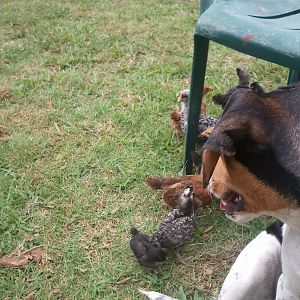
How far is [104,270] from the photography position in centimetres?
274

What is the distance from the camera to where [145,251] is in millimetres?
2658

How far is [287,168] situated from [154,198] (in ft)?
5.41

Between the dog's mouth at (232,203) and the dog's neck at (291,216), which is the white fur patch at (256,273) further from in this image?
the dog's neck at (291,216)

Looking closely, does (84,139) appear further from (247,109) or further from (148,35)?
(247,109)

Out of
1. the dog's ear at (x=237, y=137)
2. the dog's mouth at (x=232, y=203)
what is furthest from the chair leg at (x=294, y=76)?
the dog's ear at (x=237, y=137)

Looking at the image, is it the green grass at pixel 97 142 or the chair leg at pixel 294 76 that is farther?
the chair leg at pixel 294 76

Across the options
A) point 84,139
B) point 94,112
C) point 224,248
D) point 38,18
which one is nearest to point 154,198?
point 224,248

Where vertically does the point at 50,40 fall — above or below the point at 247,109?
below

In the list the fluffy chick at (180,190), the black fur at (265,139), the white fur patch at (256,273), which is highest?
the black fur at (265,139)

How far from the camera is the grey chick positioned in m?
2.72

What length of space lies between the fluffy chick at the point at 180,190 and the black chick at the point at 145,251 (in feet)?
0.98

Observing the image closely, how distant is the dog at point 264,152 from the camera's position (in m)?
1.55

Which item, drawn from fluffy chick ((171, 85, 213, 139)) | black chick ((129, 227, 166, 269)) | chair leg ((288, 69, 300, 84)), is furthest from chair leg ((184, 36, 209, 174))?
chair leg ((288, 69, 300, 84))

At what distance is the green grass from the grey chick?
120 mm
